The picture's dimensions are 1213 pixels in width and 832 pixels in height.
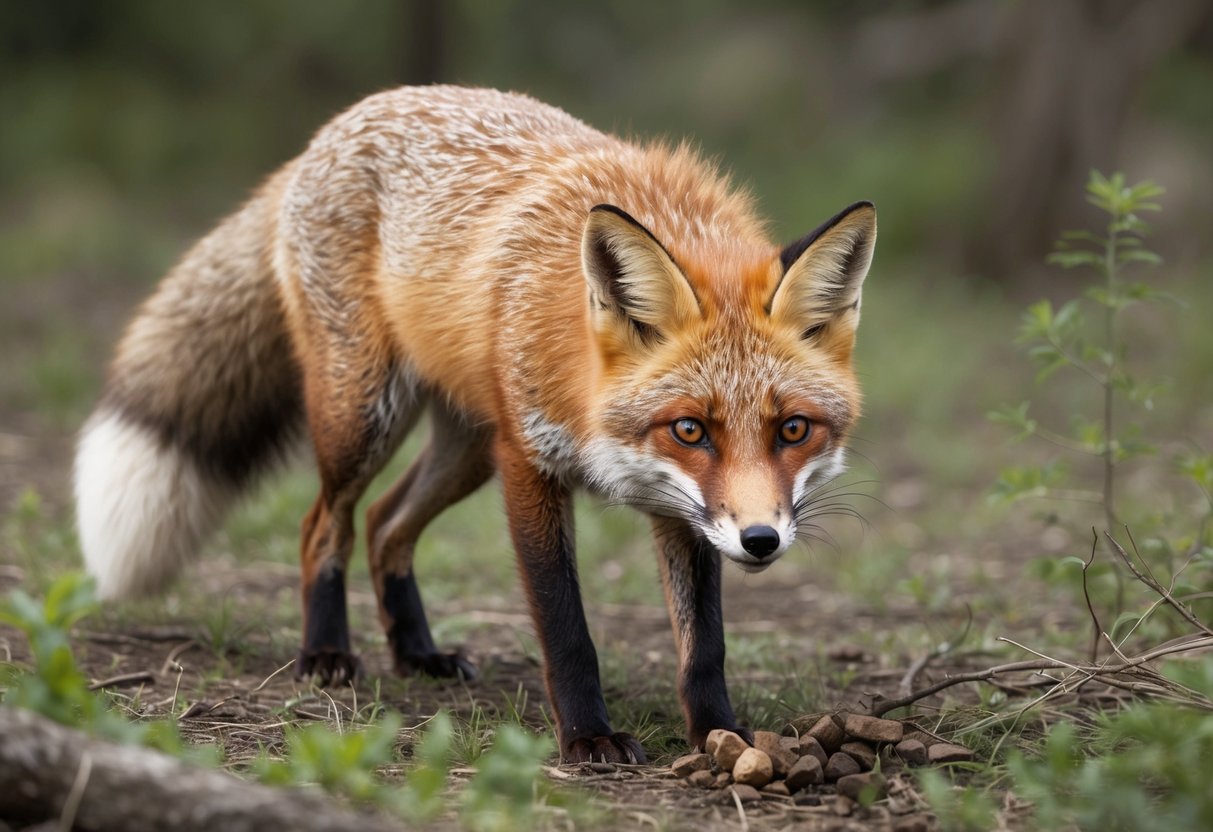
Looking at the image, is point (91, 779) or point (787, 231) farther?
point (787, 231)

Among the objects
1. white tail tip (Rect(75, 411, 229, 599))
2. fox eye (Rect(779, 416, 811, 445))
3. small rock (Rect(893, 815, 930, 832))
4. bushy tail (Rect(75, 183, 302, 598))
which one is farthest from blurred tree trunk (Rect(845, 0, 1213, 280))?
small rock (Rect(893, 815, 930, 832))

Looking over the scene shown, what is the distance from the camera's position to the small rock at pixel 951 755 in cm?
303

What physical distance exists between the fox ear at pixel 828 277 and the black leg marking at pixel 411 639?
5.72ft

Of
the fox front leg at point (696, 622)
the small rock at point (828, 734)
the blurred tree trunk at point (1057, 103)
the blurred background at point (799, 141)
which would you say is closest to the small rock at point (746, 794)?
the small rock at point (828, 734)

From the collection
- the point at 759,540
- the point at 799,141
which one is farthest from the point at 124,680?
the point at 799,141

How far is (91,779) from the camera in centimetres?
215

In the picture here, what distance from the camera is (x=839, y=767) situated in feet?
9.80

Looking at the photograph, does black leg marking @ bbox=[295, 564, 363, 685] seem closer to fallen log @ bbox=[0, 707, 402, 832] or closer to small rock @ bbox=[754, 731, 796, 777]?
small rock @ bbox=[754, 731, 796, 777]

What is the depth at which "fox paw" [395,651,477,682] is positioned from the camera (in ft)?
13.8

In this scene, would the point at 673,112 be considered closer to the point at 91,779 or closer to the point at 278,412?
the point at 278,412

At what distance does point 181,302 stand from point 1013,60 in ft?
28.9

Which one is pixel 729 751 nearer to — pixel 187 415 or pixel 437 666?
pixel 437 666

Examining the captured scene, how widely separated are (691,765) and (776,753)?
22 cm

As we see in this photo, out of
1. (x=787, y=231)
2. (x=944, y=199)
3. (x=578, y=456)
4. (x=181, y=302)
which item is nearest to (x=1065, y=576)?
(x=578, y=456)
